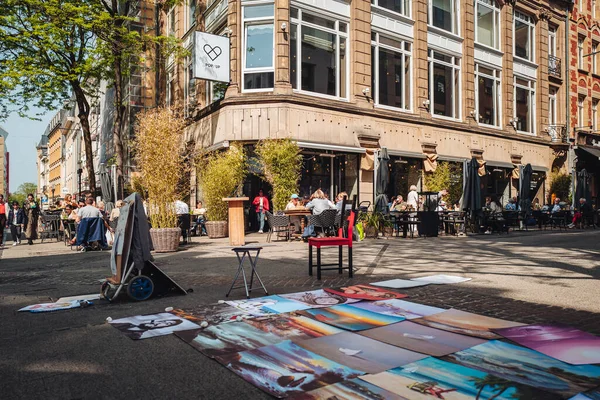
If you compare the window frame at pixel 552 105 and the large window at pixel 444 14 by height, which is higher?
the large window at pixel 444 14

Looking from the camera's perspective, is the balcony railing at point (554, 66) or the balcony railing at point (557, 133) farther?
the balcony railing at point (554, 66)

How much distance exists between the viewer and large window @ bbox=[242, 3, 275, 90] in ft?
59.8

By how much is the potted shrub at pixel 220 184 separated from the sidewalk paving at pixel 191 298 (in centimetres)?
404

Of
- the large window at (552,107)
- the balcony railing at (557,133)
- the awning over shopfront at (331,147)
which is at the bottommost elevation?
the awning over shopfront at (331,147)

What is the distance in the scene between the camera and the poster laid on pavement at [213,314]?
482cm

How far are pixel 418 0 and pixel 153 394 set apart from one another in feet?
74.2

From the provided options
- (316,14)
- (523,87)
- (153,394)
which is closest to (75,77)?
(316,14)

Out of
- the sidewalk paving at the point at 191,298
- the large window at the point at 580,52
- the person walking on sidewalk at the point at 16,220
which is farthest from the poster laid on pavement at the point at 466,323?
the large window at the point at 580,52

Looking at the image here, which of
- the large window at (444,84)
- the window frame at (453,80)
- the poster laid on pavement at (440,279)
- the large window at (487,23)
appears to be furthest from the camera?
the large window at (487,23)

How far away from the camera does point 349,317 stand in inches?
190

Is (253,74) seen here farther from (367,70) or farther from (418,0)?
(418,0)

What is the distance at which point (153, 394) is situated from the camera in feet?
9.74

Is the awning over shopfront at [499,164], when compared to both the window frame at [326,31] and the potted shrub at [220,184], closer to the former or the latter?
the window frame at [326,31]

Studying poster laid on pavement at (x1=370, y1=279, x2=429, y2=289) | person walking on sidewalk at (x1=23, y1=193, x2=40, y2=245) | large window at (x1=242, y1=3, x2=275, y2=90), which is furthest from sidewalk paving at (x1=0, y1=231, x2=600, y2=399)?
large window at (x1=242, y1=3, x2=275, y2=90)
